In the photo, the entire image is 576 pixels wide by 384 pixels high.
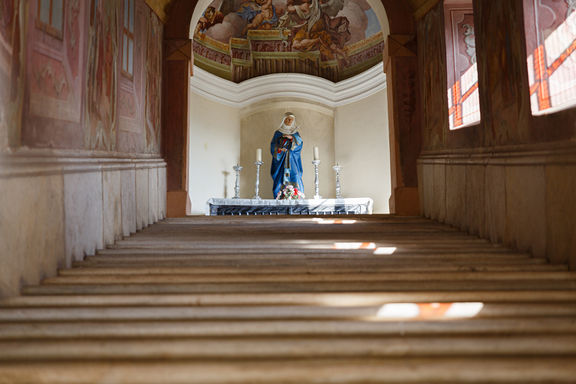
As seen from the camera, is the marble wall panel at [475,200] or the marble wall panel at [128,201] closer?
the marble wall panel at [475,200]

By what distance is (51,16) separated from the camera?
2.34 metres

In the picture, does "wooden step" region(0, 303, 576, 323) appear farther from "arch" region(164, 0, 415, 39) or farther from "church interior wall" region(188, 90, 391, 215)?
"church interior wall" region(188, 90, 391, 215)

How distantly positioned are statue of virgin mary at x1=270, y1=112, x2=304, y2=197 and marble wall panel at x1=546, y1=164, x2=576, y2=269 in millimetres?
7346

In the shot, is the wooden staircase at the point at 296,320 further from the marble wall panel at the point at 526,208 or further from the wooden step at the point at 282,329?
the marble wall panel at the point at 526,208

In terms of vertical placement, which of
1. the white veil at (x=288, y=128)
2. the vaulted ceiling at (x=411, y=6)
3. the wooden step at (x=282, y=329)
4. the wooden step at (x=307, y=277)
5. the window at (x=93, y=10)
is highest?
the vaulted ceiling at (x=411, y=6)

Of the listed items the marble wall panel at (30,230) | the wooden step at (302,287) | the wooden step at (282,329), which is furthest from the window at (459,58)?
the marble wall panel at (30,230)

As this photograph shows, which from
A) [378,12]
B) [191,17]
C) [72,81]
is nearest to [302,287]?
[72,81]

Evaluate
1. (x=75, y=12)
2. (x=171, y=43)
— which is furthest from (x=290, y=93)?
(x=75, y=12)

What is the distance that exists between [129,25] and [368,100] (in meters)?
6.84

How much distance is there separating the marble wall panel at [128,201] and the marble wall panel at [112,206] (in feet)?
0.29

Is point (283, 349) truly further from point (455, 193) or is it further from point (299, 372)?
point (455, 193)

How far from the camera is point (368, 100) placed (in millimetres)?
Result: 9727

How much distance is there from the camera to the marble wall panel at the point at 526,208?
2.38m

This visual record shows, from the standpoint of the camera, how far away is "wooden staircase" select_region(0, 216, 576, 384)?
4.20ft
